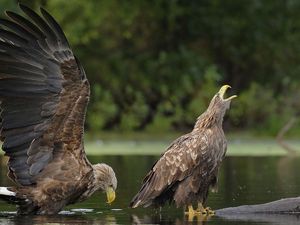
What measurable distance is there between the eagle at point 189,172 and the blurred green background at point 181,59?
19135 millimetres

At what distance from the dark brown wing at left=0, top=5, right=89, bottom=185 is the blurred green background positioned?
64.0ft

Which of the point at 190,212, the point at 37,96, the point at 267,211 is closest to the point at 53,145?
the point at 37,96

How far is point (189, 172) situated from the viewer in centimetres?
1310

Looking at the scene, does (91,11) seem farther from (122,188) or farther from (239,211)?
(239,211)

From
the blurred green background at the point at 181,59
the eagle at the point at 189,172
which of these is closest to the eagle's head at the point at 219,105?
the eagle at the point at 189,172

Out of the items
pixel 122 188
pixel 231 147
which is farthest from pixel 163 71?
pixel 122 188

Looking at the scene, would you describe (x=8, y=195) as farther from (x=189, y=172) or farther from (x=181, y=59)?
(x=181, y=59)

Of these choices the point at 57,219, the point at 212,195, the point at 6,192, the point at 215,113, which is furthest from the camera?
the point at 212,195

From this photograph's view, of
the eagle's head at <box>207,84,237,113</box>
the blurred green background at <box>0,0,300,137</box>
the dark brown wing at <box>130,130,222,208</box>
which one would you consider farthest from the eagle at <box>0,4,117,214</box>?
the blurred green background at <box>0,0,300,137</box>

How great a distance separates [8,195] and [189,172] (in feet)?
6.23

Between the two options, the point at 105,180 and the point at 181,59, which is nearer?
the point at 105,180

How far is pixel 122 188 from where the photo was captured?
1655 cm

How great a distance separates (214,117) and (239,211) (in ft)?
3.53

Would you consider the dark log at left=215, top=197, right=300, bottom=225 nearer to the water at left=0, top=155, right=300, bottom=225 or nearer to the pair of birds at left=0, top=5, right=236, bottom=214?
the water at left=0, top=155, right=300, bottom=225
